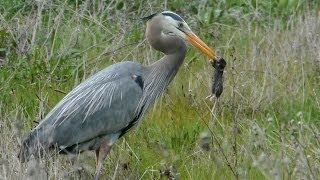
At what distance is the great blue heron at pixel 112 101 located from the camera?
5.95 metres

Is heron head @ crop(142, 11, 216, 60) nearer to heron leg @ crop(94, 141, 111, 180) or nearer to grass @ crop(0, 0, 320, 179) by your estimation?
grass @ crop(0, 0, 320, 179)

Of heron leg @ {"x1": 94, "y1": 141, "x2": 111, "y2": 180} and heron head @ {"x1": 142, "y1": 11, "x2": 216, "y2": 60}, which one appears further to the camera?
heron head @ {"x1": 142, "y1": 11, "x2": 216, "y2": 60}

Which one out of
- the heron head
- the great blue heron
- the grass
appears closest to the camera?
the grass

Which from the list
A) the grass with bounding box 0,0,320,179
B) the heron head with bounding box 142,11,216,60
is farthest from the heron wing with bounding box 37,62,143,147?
the heron head with bounding box 142,11,216,60

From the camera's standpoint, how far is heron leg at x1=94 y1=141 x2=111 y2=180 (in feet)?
19.1

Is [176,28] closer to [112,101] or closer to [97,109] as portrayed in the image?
[112,101]

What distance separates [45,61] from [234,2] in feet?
7.13

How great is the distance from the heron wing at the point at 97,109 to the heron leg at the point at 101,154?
0.07 meters

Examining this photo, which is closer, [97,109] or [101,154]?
[101,154]

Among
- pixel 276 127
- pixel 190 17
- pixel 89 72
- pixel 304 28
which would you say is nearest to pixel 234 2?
pixel 190 17

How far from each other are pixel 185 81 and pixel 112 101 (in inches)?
52.9

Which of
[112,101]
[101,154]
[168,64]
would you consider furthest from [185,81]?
[101,154]

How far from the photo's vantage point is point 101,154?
19.5ft

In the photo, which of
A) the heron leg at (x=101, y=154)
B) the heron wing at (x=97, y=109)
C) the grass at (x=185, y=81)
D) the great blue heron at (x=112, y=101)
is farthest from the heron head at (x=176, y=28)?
the heron leg at (x=101, y=154)
